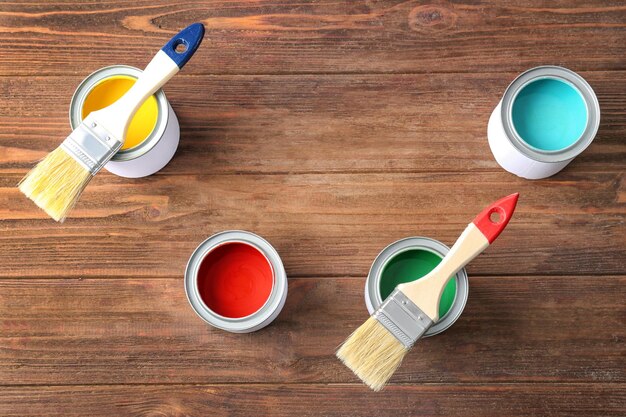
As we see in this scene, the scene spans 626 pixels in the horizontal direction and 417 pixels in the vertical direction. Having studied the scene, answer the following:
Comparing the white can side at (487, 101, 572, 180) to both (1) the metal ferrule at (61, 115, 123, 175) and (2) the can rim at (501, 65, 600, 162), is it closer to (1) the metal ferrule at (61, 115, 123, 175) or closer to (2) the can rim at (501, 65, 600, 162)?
(2) the can rim at (501, 65, 600, 162)

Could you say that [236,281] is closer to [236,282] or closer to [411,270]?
[236,282]

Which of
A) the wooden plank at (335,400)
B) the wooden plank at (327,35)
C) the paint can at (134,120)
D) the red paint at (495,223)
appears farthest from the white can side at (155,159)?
the red paint at (495,223)

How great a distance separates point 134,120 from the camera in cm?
116

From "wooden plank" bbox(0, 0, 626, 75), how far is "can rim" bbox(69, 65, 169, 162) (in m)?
0.11

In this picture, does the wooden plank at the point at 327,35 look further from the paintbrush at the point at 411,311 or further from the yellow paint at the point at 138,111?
the paintbrush at the point at 411,311

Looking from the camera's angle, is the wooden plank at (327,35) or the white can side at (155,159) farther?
the wooden plank at (327,35)

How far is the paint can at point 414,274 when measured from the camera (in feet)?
3.53

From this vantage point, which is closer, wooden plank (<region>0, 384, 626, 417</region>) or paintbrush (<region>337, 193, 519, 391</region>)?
paintbrush (<region>337, 193, 519, 391</region>)

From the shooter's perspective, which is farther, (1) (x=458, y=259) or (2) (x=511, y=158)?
(2) (x=511, y=158)

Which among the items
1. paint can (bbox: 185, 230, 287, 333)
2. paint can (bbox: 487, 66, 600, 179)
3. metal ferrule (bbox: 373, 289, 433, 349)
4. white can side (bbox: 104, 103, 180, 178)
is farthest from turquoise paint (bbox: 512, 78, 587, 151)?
white can side (bbox: 104, 103, 180, 178)

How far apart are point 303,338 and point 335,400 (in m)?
0.12

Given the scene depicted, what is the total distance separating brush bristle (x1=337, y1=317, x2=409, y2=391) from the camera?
1.02 m

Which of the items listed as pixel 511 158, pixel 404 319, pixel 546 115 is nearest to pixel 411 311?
pixel 404 319

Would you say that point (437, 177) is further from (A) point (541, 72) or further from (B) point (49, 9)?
(B) point (49, 9)
